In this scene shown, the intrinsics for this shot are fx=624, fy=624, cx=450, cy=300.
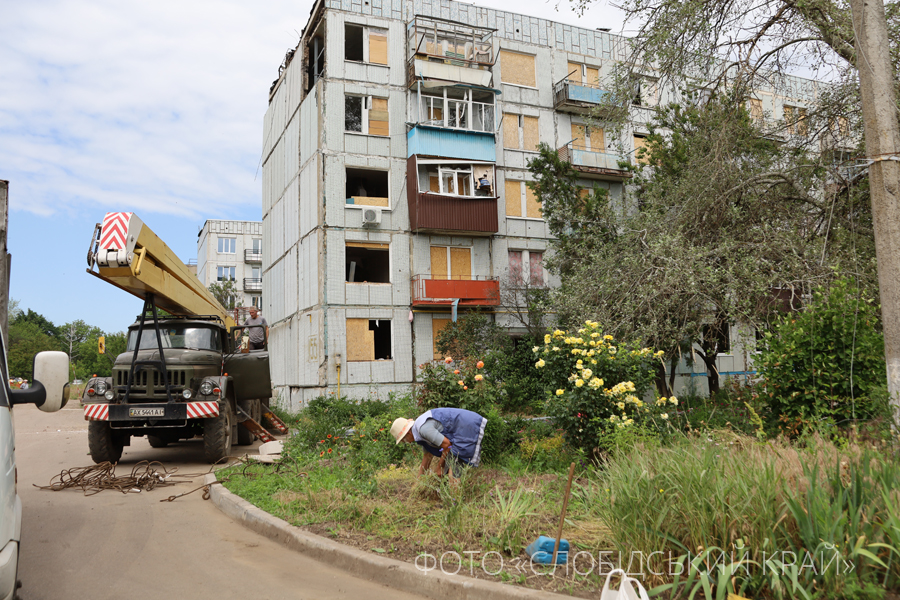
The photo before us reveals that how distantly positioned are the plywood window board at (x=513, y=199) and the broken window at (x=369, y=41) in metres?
6.87

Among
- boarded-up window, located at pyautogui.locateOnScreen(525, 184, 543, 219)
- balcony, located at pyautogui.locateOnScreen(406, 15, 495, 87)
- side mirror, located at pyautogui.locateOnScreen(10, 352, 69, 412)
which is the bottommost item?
side mirror, located at pyautogui.locateOnScreen(10, 352, 69, 412)

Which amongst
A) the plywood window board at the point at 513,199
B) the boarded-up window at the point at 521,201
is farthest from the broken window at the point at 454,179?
the boarded-up window at the point at 521,201

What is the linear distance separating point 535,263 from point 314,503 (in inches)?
768

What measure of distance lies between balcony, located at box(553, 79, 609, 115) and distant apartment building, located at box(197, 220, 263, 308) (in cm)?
4541

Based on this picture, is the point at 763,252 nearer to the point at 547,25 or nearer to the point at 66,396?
the point at 66,396

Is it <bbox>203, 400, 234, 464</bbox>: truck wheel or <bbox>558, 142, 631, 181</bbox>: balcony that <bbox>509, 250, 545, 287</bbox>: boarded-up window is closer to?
<bbox>558, 142, 631, 181</bbox>: balcony

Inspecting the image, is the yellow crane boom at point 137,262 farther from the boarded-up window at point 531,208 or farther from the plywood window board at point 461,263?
the boarded-up window at point 531,208

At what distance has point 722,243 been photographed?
9.89 m

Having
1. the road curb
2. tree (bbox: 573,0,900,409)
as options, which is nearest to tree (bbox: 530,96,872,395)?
tree (bbox: 573,0,900,409)

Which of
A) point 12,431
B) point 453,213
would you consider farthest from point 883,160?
point 453,213

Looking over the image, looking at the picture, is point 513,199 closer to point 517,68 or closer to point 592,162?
point 592,162

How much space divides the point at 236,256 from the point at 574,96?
1901 inches

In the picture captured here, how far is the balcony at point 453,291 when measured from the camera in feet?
74.8

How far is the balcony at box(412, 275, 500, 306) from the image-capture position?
74.8 ft
